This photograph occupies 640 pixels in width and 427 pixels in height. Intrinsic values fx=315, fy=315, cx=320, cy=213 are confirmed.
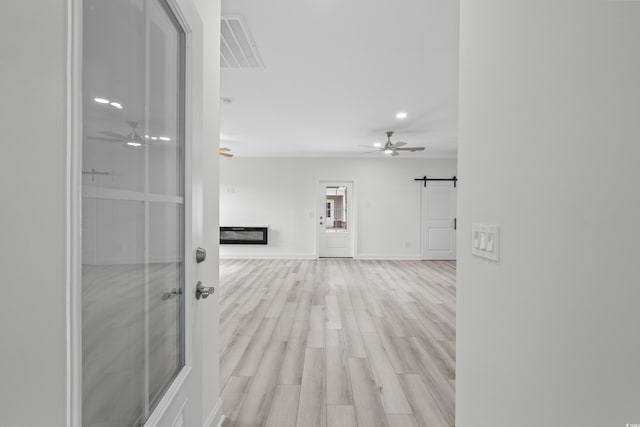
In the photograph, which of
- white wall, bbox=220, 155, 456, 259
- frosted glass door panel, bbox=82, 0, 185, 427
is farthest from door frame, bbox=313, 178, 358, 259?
frosted glass door panel, bbox=82, 0, 185, 427

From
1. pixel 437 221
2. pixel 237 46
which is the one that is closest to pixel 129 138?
pixel 237 46

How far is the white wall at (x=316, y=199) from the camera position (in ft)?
25.8

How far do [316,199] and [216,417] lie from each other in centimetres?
640

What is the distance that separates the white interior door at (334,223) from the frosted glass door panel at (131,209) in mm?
6958

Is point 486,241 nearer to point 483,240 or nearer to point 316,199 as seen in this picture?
point 483,240

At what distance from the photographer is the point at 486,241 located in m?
1.09

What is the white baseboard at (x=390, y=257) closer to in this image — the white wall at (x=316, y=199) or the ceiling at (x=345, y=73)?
the white wall at (x=316, y=199)

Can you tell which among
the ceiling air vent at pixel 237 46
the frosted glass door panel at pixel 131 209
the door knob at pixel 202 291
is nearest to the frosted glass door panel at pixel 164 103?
the frosted glass door panel at pixel 131 209

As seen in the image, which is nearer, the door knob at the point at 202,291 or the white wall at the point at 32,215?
the white wall at the point at 32,215

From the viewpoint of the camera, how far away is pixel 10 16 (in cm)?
39

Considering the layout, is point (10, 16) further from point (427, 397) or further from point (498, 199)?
point (427, 397)

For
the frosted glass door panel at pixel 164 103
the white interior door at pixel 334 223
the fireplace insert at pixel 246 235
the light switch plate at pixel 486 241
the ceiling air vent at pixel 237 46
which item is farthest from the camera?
the white interior door at pixel 334 223

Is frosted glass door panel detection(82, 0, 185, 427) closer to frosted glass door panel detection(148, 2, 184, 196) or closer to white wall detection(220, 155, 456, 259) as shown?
frosted glass door panel detection(148, 2, 184, 196)

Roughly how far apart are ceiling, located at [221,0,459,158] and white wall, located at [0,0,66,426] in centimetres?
210
